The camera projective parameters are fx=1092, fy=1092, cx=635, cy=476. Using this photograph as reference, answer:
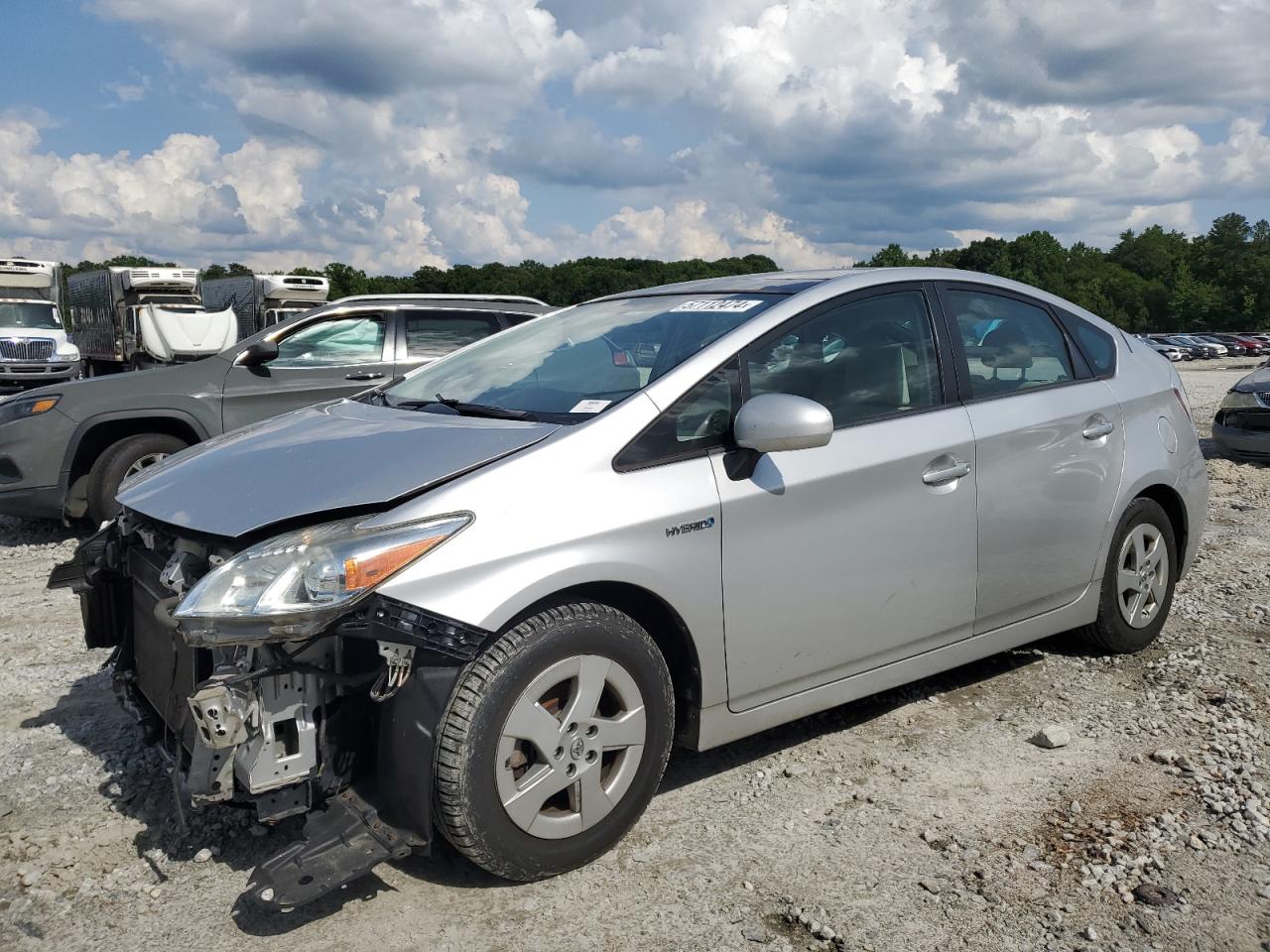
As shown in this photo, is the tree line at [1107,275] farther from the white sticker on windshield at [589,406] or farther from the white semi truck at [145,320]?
the white sticker on windshield at [589,406]

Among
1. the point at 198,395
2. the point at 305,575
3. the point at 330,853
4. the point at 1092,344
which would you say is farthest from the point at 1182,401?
the point at 198,395

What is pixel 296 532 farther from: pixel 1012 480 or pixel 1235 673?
pixel 1235 673

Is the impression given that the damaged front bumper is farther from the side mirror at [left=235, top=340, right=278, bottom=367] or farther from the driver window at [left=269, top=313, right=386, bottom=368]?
the driver window at [left=269, top=313, right=386, bottom=368]

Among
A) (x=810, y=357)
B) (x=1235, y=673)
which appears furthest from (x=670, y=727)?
(x=1235, y=673)

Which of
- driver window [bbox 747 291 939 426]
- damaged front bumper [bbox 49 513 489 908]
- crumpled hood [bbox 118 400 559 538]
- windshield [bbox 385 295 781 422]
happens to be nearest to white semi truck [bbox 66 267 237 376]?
windshield [bbox 385 295 781 422]

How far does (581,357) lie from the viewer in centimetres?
384

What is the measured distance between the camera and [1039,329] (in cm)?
451

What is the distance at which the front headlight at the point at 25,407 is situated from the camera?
7090 millimetres

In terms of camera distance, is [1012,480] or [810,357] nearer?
[810,357]

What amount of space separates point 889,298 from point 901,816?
1.80m

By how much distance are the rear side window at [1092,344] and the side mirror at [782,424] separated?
1.98 metres

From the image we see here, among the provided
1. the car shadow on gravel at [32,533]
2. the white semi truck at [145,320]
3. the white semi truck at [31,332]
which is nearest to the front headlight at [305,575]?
the car shadow on gravel at [32,533]

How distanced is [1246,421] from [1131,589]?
7.49 metres

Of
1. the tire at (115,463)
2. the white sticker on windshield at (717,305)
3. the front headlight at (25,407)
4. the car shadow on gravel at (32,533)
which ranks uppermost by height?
the white sticker on windshield at (717,305)
